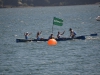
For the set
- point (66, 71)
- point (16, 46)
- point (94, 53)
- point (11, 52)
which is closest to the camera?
point (66, 71)

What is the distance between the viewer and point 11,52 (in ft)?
155

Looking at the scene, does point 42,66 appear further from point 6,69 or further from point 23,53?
point 23,53

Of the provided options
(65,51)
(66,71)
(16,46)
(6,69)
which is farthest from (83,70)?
(16,46)

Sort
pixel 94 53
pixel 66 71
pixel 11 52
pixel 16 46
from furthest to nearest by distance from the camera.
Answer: pixel 16 46
pixel 11 52
pixel 94 53
pixel 66 71

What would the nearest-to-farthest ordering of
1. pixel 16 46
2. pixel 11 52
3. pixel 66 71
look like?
pixel 66 71, pixel 11 52, pixel 16 46

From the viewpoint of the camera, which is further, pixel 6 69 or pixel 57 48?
pixel 57 48

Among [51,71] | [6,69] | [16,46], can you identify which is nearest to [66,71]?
[51,71]

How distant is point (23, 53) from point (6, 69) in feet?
30.5

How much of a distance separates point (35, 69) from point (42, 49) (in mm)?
12412

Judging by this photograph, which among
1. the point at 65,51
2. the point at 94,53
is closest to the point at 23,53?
the point at 65,51

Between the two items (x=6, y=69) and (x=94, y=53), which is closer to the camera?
(x=6, y=69)

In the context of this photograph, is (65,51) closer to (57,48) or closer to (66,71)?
(57,48)

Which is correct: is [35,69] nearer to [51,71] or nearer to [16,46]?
[51,71]

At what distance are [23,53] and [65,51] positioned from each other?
5171 millimetres
